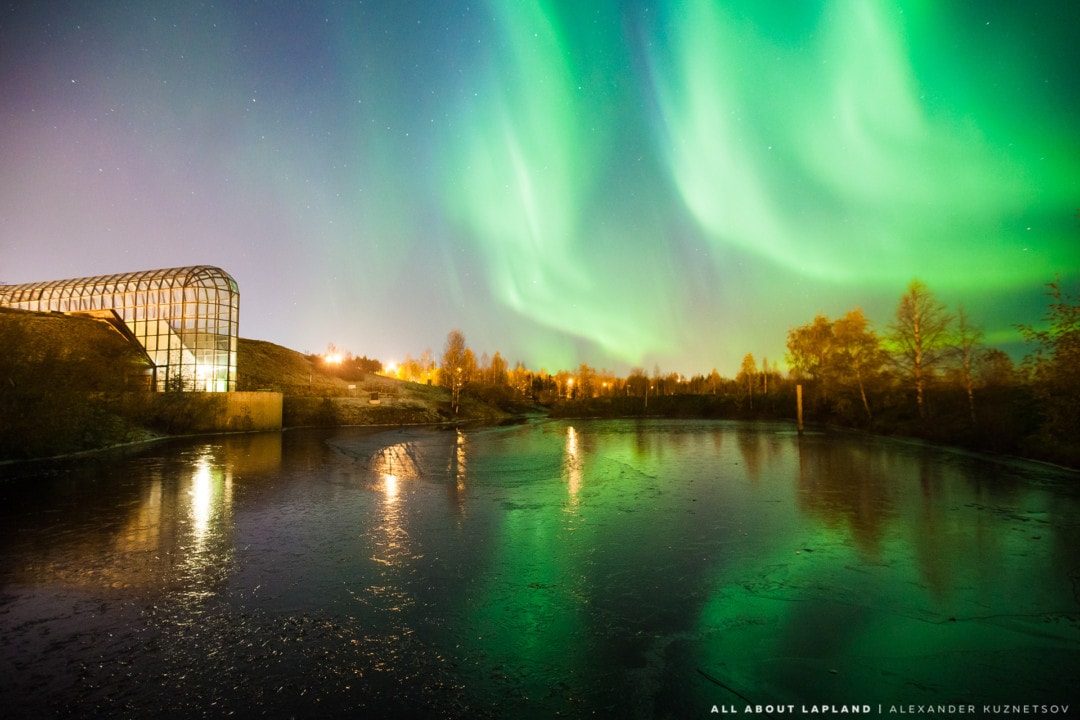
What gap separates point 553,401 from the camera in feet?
455

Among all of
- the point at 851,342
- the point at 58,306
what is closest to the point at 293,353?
the point at 58,306

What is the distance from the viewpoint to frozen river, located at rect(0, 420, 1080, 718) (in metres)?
5.00

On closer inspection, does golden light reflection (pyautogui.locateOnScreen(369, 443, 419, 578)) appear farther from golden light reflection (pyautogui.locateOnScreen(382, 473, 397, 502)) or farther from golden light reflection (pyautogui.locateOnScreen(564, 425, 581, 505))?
golden light reflection (pyautogui.locateOnScreen(564, 425, 581, 505))

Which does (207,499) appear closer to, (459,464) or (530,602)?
(459,464)

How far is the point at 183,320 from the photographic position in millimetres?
43938

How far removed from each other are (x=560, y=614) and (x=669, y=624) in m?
1.36

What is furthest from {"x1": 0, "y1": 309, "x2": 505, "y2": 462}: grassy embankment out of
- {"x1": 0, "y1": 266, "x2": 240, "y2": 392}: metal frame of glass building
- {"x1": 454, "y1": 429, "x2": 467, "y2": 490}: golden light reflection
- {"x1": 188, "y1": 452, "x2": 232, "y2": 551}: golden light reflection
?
{"x1": 454, "y1": 429, "x2": 467, "y2": 490}: golden light reflection

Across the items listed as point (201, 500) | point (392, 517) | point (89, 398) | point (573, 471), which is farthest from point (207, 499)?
point (89, 398)

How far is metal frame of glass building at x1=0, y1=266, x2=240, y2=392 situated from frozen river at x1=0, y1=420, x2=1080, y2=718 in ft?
96.7

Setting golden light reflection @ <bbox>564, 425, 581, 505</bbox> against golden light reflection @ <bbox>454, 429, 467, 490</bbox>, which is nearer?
golden light reflection @ <bbox>564, 425, 581, 505</bbox>

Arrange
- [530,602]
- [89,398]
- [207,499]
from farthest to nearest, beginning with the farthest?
[89,398] < [207,499] < [530,602]

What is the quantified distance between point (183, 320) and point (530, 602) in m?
47.4

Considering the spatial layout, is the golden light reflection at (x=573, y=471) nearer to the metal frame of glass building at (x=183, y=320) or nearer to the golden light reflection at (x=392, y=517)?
the golden light reflection at (x=392, y=517)

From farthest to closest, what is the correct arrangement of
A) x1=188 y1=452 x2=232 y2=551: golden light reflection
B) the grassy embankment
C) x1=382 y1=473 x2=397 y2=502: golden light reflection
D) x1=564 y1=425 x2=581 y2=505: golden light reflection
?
the grassy embankment → x1=564 y1=425 x2=581 y2=505: golden light reflection → x1=382 y1=473 x2=397 y2=502: golden light reflection → x1=188 y1=452 x2=232 y2=551: golden light reflection
